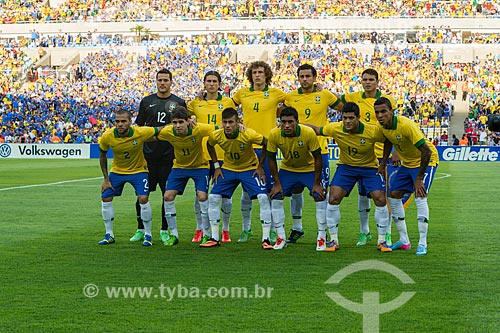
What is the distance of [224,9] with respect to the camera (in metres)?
60.9

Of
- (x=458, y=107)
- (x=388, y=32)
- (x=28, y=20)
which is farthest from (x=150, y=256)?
(x=28, y=20)

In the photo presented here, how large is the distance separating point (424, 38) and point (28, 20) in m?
29.5

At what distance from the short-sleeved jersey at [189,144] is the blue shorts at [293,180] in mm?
1017

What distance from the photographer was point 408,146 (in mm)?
9664

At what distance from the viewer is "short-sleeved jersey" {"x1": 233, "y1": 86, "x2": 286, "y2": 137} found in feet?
34.7

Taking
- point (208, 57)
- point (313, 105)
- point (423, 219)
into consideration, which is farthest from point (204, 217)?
point (208, 57)

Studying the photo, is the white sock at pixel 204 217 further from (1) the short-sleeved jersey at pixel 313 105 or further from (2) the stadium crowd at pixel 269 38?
(2) the stadium crowd at pixel 269 38

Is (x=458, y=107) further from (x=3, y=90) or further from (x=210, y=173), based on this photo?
(x=210, y=173)

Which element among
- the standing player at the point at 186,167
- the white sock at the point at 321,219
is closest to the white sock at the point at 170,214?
the standing player at the point at 186,167

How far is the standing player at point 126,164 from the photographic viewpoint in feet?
33.9

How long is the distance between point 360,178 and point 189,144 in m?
2.11

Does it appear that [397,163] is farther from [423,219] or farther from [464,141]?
[464,141]

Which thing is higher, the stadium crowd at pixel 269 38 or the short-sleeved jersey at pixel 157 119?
the short-sleeved jersey at pixel 157 119

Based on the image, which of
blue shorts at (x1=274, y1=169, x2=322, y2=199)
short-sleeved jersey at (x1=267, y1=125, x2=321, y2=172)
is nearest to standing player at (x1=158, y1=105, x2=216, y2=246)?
short-sleeved jersey at (x1=267, y1=125, x2=321, y2=172)
